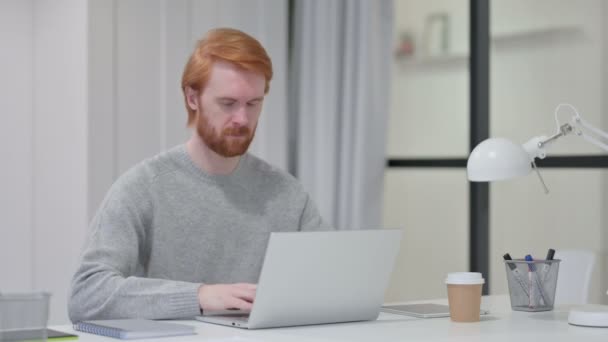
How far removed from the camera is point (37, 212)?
375cm

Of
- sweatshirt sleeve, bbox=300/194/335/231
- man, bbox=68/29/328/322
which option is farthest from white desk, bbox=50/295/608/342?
sweatshirt sleeve, bbox=300/194/335/231

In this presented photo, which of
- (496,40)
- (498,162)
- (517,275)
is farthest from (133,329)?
(496,40)

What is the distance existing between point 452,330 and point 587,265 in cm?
105

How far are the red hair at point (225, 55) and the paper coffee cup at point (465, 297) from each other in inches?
28.9

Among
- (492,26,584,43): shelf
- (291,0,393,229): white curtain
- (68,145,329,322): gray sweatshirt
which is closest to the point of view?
(68,145,329,322): gray sweatshirt

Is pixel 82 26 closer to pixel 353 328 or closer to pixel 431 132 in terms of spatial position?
pixel 431 132

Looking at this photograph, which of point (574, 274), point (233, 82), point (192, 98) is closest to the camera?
point (233, 82)

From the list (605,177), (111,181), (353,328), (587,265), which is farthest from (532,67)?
(353,328)

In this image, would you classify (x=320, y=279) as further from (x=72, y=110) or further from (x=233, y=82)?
(x=72, y=110)

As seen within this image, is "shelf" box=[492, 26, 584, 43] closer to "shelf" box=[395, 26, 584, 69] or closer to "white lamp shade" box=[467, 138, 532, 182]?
"shelf" box=[395, 26, 584, 69]

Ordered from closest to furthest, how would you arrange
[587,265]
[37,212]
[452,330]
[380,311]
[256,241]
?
[452,330]
[380,311]
[256,241]
[587,265]
[37,212]

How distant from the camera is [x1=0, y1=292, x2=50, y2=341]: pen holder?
1.52 metres

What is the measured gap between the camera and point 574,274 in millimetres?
2822

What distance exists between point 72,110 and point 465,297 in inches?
78.8
